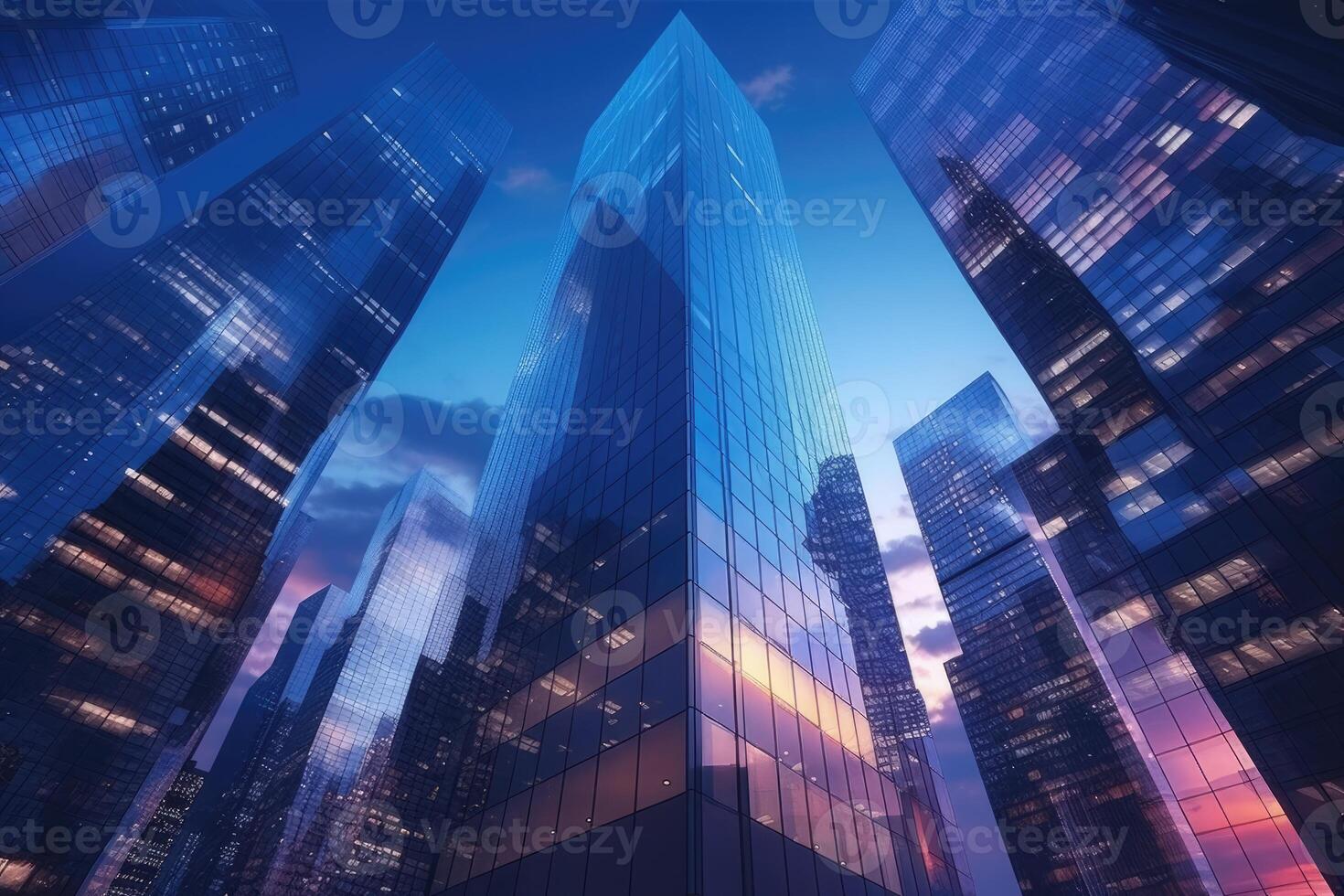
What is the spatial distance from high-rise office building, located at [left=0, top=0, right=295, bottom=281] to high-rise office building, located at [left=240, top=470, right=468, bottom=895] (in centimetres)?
9510

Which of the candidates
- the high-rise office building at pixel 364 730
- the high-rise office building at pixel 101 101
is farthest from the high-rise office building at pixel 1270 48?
the high-rise office building at pixel 364 730

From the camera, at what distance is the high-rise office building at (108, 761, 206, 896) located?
168 m

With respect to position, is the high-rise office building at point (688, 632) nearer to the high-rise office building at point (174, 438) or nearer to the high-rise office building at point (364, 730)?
the high-rise office building at point (174, 438)

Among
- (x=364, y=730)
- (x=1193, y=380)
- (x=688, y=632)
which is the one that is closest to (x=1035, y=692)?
(x=1193, y=380)

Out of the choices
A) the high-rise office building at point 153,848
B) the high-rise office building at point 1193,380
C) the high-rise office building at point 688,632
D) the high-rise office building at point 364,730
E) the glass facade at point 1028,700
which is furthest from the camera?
the high-rise office building at point 153,848

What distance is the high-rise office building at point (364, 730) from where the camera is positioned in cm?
12112

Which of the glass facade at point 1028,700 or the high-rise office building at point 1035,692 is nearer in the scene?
the high-rise office building at point 1035,692

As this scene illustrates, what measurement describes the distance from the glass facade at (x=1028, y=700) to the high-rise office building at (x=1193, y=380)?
62463 mm

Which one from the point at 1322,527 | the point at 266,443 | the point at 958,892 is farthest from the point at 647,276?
the point at 266,443

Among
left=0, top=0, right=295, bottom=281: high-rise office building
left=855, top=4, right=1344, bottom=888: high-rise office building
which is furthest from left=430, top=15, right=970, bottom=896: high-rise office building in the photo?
left=0, top=0, right=295, bottom=281: high-rise office building

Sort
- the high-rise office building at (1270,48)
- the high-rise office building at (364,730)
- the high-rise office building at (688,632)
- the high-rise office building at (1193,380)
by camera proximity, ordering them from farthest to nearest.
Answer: the high-rise office building at (364,730) < the high-rise office building at (1193,380) < the high-rise office building at (1270,48) < the high-rise office building at (688,632)

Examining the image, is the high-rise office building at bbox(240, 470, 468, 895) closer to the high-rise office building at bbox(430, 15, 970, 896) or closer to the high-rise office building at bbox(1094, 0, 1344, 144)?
the high-rise office building at bbox(430, 15, 970, 896)

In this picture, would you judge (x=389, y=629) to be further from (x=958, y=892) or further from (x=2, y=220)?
(x=958, y=892)

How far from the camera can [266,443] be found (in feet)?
302
